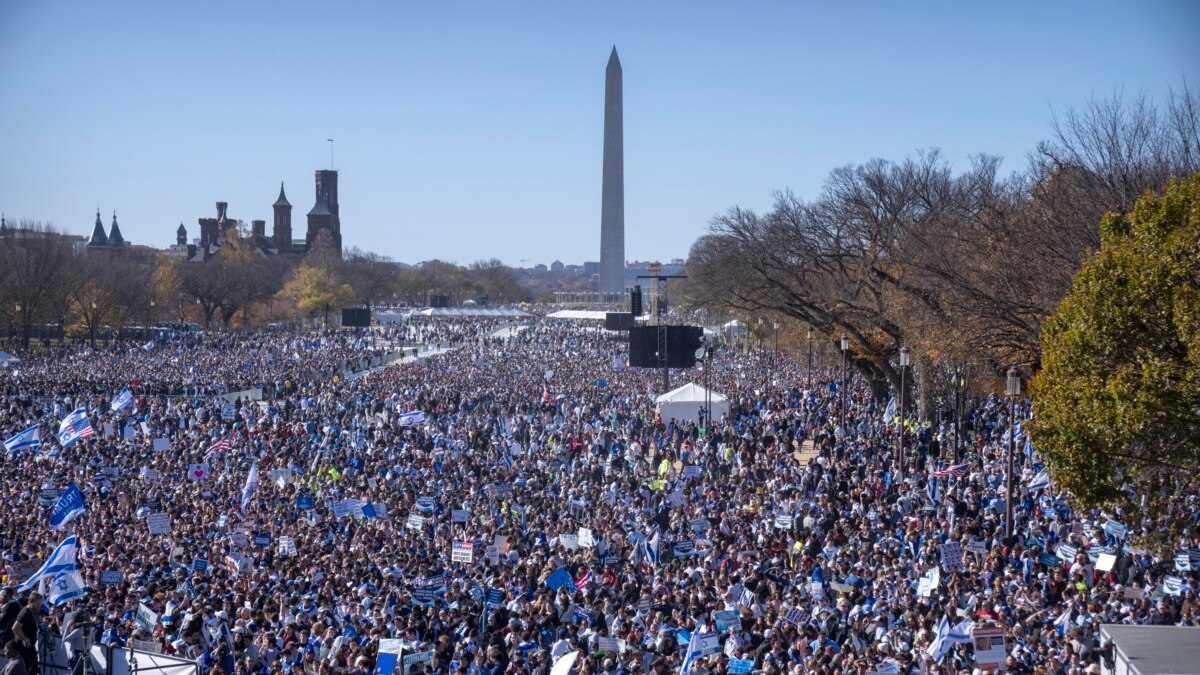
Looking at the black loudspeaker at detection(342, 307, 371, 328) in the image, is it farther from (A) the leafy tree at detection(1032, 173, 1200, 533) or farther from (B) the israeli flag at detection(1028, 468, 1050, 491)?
(A) the leafy tree at detection(1032, 173, 1200, 533)

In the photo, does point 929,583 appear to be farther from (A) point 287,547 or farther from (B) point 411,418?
(B) point 411,418

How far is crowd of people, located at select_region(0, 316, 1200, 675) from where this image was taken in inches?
512

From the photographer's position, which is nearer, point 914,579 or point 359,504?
point 914,579

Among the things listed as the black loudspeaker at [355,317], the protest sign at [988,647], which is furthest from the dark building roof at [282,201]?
the protest sign at [988,647]

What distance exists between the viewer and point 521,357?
63.8 meters

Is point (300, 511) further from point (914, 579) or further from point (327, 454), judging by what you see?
point (914, 579)

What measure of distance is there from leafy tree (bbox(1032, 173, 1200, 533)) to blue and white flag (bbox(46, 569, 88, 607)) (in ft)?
41.6

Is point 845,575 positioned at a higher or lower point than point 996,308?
lower

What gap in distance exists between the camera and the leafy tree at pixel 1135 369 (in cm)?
1321

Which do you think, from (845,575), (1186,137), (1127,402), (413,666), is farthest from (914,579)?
(1186,137)

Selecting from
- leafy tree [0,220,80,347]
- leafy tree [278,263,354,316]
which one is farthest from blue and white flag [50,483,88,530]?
leafy tree [278,263,354,316]

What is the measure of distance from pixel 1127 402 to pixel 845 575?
4725mm

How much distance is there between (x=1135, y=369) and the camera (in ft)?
44.8

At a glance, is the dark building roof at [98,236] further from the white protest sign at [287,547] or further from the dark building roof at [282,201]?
the white protest sign at [287,547]
